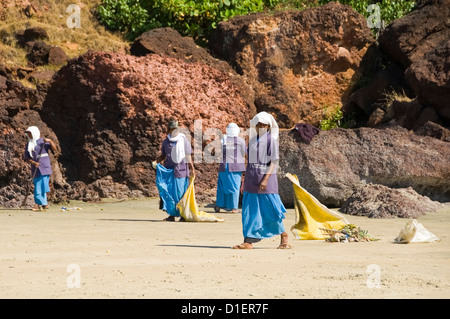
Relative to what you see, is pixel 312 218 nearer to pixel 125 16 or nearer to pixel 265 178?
pixel 265 178

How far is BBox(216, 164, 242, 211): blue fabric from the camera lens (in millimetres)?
16969

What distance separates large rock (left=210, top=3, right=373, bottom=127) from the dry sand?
10273 mm

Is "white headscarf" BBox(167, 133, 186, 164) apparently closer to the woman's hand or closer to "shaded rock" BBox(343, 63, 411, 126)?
the woman's hand

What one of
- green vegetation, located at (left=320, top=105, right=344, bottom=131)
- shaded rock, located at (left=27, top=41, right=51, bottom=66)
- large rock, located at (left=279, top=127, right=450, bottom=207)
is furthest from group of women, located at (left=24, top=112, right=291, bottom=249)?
shaded rock, located at (left=27, top=41, right=51, bottom=66)

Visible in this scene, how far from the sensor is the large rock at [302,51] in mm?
22938

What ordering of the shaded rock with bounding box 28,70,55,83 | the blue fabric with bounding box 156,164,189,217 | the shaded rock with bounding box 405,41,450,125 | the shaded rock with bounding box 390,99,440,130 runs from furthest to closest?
the shaded rock with bounding box 28,70,55,83 < the shaded rock with bounding box 390,99,440,130 < the shaded rock with bounding box 405,41,450,125 < the blue fabric with bounding box 156,164,189,217

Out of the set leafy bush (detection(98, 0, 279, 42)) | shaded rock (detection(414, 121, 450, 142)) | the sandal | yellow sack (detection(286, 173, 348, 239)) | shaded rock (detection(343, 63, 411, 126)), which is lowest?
the sandal

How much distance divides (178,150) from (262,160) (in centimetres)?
494

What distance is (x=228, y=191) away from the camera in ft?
55.7

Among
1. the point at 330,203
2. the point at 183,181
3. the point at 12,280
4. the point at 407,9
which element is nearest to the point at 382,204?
the point at 330,203

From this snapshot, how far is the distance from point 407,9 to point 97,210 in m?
13.5

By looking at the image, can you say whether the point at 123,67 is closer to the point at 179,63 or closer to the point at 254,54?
the point at 179,63

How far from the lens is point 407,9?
25609 mm

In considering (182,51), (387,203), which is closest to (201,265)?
(387,203)
